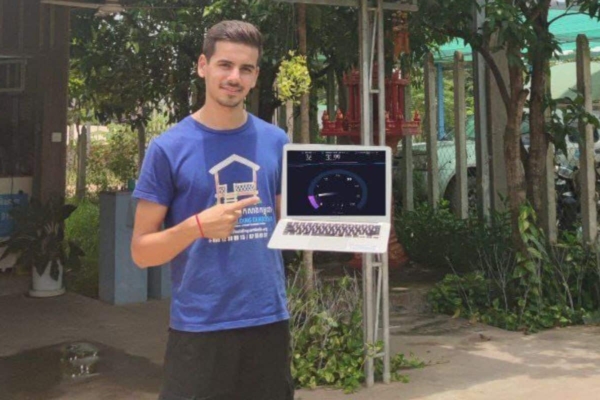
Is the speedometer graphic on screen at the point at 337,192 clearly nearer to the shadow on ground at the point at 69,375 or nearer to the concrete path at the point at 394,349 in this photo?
the concrete path at the point at 394,349

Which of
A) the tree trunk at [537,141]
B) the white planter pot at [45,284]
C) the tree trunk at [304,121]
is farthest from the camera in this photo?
the white planter pot at [45,284]

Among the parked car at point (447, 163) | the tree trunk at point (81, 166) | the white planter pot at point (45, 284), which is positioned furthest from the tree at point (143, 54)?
the tree trunk at point (81, 166)

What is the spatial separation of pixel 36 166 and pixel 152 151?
6386 millimetres

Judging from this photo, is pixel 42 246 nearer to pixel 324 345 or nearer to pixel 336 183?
pixel 324 345

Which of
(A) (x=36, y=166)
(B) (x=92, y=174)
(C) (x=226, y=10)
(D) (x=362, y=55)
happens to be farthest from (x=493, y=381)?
(B) (x=92, y=174)

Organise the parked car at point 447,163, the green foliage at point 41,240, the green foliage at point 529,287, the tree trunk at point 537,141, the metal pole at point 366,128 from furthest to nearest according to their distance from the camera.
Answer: the parked car at point 447,163, the green foliage at point 41,240, the tree trunk at point 537,141, the green foliage at point 529,287, the metal pole at point 366,128

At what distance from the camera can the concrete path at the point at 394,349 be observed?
16.1ft

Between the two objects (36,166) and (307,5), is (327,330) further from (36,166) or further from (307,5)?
(36,166)

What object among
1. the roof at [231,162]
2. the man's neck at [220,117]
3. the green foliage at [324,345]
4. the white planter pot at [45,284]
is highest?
the man's neck at [220,117]

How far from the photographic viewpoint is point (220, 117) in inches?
102

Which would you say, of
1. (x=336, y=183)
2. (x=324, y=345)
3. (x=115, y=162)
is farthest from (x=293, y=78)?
(x=115, y=162)

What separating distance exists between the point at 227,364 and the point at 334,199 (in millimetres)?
817

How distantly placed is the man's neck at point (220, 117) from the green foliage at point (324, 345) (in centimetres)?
257

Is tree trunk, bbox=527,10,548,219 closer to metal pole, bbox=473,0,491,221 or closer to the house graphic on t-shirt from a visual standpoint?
metal pole, bbox=473,0,491,221
